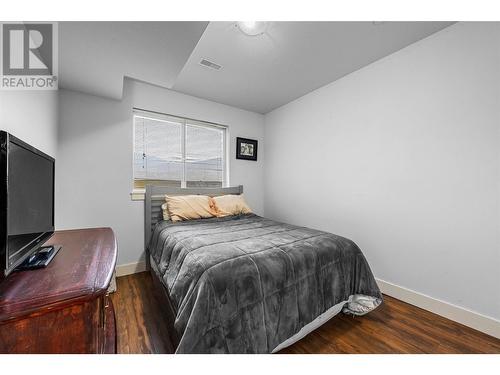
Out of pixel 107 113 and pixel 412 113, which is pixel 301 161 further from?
pixel 107 113

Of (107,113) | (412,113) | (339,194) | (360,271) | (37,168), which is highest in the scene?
(107,113)

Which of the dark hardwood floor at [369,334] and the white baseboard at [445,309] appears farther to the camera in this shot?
the white baseboard at [445,309]

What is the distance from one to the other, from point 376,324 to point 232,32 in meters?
2.69

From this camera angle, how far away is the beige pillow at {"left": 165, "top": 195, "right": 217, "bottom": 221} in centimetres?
249

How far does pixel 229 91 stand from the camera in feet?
9.56

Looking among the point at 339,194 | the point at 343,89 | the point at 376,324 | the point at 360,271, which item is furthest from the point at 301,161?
the point at 376,324

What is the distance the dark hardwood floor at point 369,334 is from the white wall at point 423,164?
27 centimetres

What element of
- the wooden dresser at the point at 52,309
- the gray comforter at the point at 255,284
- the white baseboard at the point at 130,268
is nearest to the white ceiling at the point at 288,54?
the gray comforter at the point at 255,284

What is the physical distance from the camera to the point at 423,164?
1.91 metres

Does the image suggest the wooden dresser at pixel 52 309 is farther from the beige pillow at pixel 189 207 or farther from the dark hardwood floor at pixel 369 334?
the beige pillow at pixel 189 207

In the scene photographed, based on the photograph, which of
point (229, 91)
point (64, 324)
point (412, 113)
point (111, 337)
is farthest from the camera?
point (229, 91)

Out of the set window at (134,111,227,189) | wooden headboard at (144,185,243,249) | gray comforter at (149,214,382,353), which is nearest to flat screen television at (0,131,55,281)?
gray comforter at (149,214,382,353)

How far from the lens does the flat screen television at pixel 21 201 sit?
72cm

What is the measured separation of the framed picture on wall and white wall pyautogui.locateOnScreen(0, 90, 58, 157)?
2226 mm
